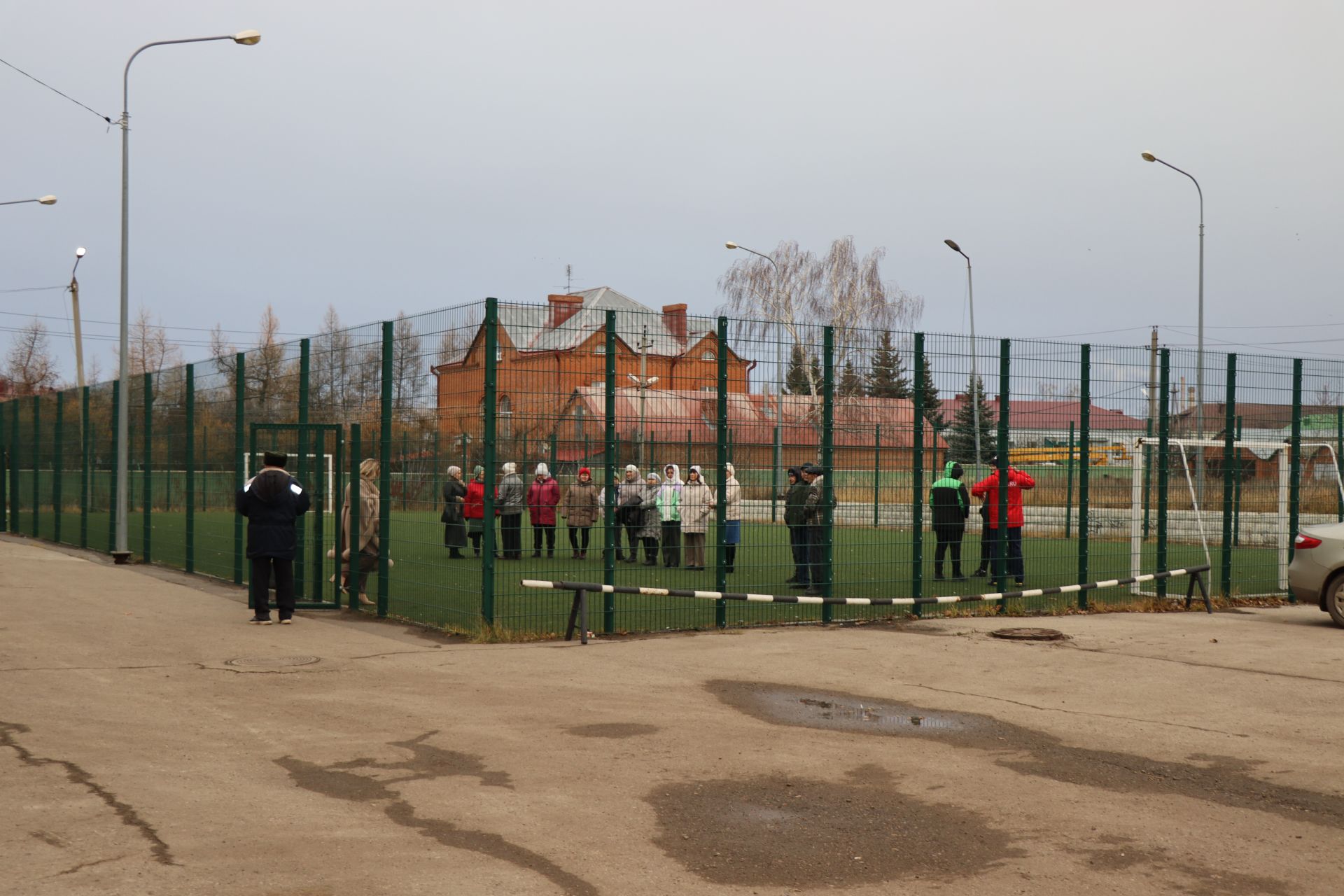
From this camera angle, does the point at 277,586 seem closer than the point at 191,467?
Yes

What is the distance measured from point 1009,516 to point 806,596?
290cm

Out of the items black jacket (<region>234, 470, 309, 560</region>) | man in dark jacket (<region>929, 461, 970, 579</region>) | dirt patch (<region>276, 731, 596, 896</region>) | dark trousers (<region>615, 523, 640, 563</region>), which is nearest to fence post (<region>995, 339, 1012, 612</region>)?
man in dark jacket (<region>929, 461, 970, 579</region>)

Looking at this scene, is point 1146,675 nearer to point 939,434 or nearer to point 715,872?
point 939,434

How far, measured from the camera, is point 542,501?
11430mm

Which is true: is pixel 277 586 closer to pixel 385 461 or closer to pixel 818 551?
pixel 385 461

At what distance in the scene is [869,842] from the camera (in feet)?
18.1

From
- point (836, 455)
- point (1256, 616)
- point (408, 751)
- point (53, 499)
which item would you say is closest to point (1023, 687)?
point (836, 455)

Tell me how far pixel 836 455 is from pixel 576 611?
128 inches

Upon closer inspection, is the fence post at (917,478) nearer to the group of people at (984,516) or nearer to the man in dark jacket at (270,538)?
the group of people at (984,516)

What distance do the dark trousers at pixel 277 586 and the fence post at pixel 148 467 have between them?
801cm

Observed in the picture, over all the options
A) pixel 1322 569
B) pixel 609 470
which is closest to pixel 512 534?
pixel 609 470

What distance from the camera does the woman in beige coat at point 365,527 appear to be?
13250 millimetres

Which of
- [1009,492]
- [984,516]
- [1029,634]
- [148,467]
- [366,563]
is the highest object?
[148,467]

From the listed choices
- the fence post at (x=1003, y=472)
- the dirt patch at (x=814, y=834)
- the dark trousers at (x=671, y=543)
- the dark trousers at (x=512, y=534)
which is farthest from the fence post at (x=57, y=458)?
the dirt patch at (x=814, y=834)
